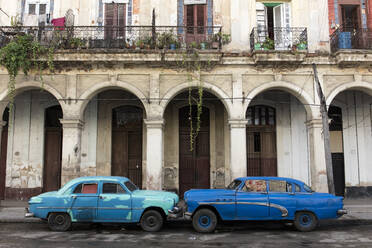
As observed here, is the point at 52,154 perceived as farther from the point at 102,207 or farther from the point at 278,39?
the point at 278,39

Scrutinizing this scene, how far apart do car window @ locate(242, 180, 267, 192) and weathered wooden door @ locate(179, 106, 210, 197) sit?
586 centimetres

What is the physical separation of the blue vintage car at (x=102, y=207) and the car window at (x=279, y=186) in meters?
2.63

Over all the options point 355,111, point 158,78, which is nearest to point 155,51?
point 158,78

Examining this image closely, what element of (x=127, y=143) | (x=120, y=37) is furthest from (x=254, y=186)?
(x=120, y=37)

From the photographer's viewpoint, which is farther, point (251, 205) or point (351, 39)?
point (351, 39)

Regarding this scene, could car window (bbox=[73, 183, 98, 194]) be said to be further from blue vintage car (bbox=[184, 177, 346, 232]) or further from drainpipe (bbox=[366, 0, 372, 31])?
drainpipe (bbox=[366, 0, 372, 31])

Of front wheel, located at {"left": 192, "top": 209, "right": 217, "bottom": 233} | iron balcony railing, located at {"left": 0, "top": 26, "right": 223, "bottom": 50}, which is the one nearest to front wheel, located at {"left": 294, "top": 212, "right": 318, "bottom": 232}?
front wheel, located at {"left": 192, "top": 209, "right": 217, "bottom": 233}

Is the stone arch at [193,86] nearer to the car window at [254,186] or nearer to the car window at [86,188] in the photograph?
the car window at [254,186]

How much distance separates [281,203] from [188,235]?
2536 millimetres

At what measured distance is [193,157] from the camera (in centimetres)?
1470

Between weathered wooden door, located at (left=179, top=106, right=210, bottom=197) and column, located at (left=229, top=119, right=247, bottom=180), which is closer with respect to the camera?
column, located at (left=229, top=119, right=247, bottom=180)

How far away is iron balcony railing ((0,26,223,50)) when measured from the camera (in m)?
12.4

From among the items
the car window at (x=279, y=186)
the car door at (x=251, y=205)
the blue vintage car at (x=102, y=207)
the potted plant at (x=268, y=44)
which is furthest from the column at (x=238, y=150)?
the blue vintage car at (x=102, y=207)

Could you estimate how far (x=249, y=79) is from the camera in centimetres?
1263
